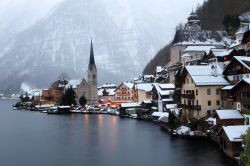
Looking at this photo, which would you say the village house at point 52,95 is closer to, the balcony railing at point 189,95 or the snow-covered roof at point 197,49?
A: the snow-covered roof at point 197,49

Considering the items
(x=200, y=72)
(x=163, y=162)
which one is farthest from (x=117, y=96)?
(x=163, y=162)

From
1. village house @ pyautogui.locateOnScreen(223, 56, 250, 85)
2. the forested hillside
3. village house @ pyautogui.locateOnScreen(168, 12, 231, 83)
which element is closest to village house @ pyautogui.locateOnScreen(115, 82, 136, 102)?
village house @ pyautogui.locateOnScreen(168, 12, 231, 83)

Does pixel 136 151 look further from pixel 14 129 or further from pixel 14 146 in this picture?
pixel 14 129

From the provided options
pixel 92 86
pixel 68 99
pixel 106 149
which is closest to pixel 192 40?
pixel 68 99

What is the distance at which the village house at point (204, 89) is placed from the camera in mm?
46812

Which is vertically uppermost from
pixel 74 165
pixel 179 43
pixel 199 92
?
pixel 179 43

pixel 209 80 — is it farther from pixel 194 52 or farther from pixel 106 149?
pixel 194 52

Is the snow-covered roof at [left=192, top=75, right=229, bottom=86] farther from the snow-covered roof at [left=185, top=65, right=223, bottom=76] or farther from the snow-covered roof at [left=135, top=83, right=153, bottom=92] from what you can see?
the snow-covered roof at [left=135, top=83, right=153, bottom=92]

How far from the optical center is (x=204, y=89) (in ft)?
155

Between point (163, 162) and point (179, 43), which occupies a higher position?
point (179, 43)

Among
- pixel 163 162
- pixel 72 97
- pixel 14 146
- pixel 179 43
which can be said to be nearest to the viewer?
pixel 163 162

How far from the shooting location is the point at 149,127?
52.8 m

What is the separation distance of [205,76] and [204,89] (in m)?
1.63

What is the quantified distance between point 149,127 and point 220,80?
452 inches
